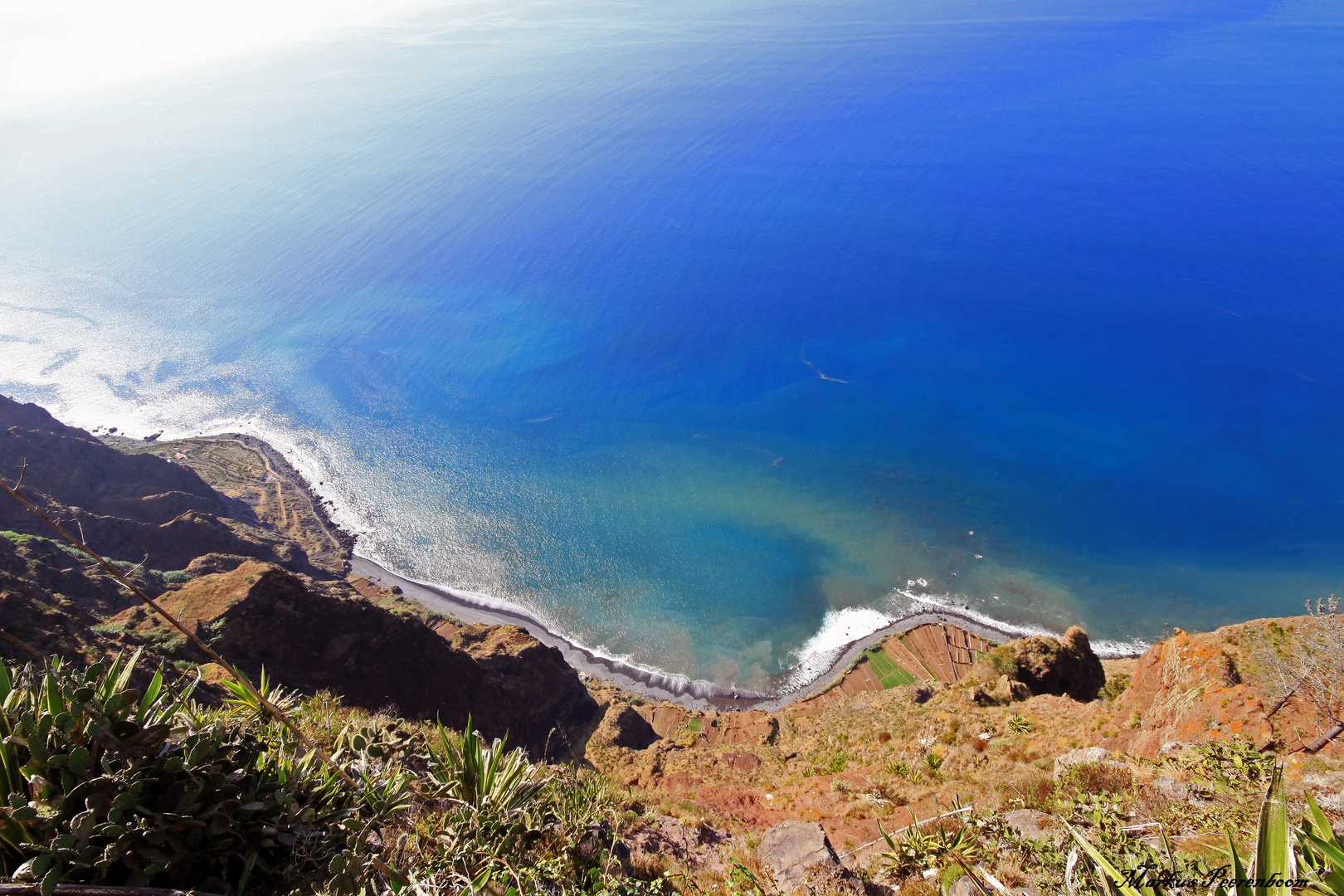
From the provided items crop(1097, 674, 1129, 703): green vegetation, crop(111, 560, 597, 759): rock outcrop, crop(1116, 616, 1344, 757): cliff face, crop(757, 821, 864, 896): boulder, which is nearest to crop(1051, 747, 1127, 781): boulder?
crop(1116, 616, 1344, 757): cliff face

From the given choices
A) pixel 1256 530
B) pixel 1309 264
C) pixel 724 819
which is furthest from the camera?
pixel 1309 264

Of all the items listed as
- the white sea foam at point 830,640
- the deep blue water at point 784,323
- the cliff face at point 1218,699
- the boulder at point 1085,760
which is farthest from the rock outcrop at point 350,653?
the cliff face at point 1218,699

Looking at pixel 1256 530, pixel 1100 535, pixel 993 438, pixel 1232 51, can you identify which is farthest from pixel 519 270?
pixel 1232 51

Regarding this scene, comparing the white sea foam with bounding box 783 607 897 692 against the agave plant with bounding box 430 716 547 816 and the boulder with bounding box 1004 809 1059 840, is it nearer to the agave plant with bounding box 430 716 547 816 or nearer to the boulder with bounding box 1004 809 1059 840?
the boulder with bounding box 1004 809 1059 840

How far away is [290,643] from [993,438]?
46730 millimetres

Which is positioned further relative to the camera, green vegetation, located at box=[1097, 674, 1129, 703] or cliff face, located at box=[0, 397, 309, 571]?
cliff face, located at box=[0, 397, 309, 571]

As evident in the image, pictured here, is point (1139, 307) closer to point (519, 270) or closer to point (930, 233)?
point (930, 233)

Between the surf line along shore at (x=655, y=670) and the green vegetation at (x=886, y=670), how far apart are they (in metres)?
0.72

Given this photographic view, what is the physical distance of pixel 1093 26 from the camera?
331 ft

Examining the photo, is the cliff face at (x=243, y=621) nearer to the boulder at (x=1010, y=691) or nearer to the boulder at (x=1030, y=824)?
the boulder at (x=1030, y=824)

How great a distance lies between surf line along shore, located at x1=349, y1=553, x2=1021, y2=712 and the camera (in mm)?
31234

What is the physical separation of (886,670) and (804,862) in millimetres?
25427

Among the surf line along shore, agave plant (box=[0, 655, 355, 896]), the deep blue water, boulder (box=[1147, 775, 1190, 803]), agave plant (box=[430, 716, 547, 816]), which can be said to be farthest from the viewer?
the deep blue water

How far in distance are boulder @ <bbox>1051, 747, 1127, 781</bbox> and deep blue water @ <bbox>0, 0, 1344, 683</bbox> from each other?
70.7 feet
